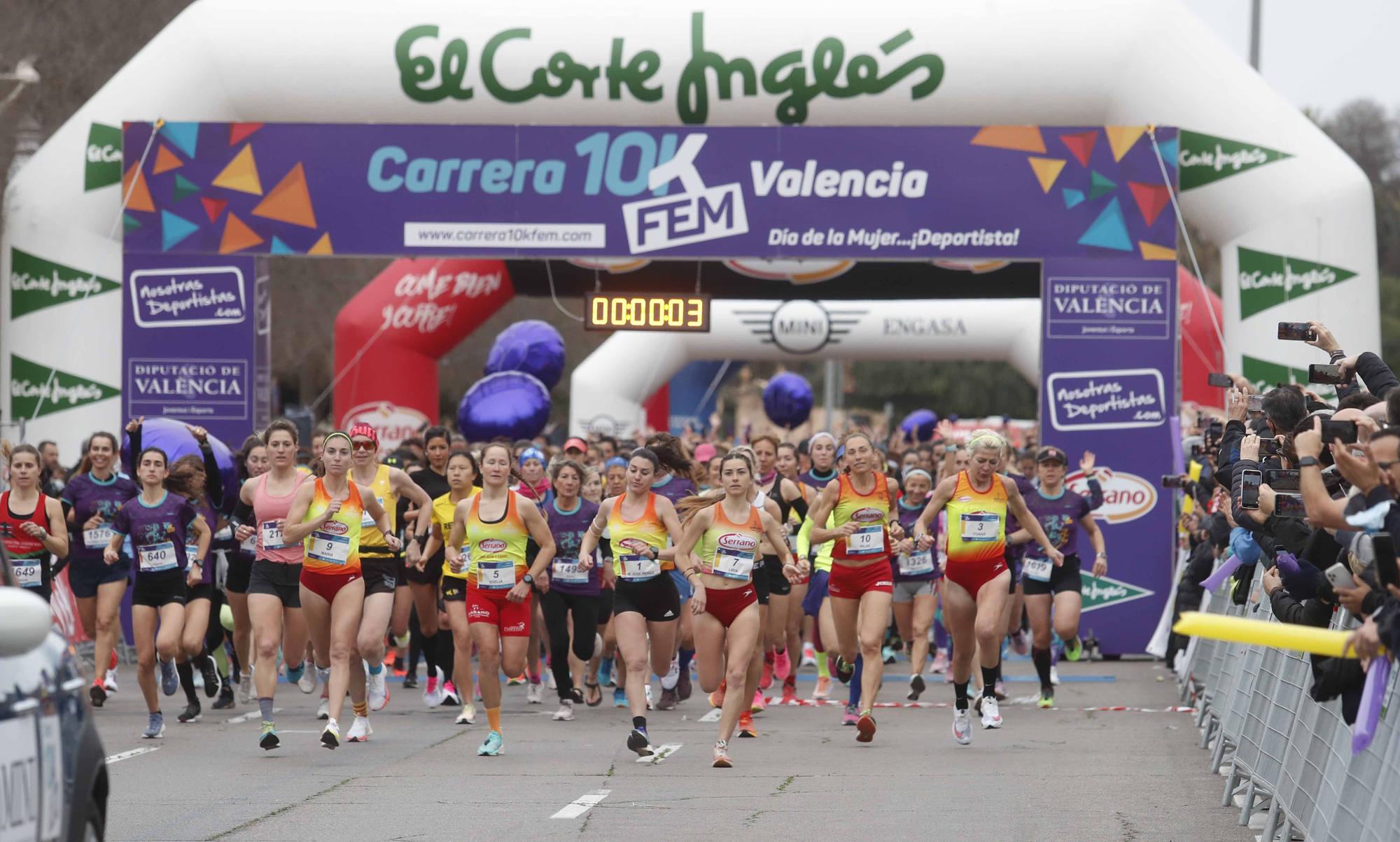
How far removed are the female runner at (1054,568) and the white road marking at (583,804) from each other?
16.4ft

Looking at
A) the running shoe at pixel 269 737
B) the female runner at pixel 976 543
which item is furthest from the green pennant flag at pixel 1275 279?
the running shoe at pixel 269 737

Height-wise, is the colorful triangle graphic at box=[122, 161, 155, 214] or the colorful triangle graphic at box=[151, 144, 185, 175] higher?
the colorful triangle graphic at box=[151, 144, 185, 175]

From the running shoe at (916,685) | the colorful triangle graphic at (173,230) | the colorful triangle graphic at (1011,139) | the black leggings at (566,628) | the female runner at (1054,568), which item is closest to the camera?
the black leggings at (566,628)

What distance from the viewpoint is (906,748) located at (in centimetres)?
1203

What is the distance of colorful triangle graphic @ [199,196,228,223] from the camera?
59.5ft

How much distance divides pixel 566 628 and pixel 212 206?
21.3 ft

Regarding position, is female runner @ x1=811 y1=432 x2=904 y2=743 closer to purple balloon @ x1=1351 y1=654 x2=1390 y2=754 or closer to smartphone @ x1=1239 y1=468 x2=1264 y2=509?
smartphone @ x1=1239 y1=468 x2=1264 y2=509

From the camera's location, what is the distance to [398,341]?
2297 cm

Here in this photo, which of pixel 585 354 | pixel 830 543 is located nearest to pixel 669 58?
pixel 830 543

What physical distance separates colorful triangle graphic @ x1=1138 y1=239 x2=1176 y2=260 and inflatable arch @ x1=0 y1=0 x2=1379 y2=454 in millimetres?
572

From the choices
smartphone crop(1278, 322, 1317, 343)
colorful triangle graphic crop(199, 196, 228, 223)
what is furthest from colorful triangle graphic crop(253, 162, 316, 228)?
smartphone crop(1278, 322, 1317, 343)

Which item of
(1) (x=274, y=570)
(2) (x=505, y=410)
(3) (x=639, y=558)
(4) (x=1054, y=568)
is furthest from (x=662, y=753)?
(2) (x=505, y=410)

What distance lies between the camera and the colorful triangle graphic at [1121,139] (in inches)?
689

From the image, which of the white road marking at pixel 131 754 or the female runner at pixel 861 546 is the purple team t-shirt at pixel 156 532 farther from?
the female runner at pixel 861 546
